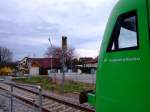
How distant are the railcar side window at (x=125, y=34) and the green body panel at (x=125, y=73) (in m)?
0.06

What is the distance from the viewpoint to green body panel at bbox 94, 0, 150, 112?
4.25 meters

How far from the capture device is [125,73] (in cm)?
450

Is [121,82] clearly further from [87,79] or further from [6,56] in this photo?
[6,56]

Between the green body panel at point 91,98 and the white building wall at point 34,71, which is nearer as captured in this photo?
the green body panel at point 91,98

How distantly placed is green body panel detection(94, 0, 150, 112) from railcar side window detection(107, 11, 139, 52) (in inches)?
2.4

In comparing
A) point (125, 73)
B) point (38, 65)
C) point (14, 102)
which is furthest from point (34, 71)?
point (125, 73)

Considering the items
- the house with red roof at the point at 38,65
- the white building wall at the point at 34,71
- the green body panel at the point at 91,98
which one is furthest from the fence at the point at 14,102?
the white building wall at the point at 34,71

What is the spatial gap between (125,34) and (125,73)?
0.52m

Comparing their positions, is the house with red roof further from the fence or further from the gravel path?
the fence

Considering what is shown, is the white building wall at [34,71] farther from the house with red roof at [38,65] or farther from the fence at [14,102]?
the fence at [14,102]

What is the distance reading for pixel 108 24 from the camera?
508 cm

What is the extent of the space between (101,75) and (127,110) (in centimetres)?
70

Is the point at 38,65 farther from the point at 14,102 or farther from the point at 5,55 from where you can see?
the point at 14,102

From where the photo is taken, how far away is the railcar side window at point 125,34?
4548 mm
